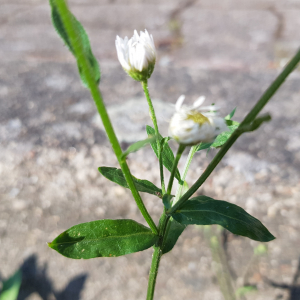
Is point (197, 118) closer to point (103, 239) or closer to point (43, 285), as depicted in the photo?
point (103, 239)

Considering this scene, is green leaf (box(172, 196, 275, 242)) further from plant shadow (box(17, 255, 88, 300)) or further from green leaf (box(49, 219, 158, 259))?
plant shadow (box(17, 255, 88, 300))

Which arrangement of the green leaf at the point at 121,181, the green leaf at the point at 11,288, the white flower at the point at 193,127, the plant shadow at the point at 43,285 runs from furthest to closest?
the plant shadow at the point at 43,285 < the green leaf at the point at 11,288 < the green leaf at the point at 121,181 < the white flower at the point at 193,127

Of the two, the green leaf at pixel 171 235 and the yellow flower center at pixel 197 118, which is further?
the green leaf at pixel 171 235

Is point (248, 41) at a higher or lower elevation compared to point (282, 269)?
higher

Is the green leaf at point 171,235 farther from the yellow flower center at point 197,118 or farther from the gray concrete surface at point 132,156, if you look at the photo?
the gray concrete surface at point 132,156

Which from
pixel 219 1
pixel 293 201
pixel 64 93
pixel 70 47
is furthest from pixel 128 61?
pixel 219 1

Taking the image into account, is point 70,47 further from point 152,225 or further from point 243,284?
point 243,284

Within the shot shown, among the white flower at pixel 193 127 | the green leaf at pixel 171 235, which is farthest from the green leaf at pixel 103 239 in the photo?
the white flower at pixel 193 127
